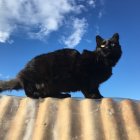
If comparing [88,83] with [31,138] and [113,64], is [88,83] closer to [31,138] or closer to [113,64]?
[113,64]

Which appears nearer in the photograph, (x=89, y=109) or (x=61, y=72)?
(x=89, y=109)

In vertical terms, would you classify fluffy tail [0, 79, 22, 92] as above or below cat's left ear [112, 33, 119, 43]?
below

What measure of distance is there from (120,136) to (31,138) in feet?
2.64

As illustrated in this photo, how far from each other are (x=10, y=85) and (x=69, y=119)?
7.87 feet

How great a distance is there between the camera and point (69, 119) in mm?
3158

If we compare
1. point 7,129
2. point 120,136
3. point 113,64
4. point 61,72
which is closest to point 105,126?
point 120,136

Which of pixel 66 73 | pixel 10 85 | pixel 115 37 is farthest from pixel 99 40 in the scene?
pixel 10 85

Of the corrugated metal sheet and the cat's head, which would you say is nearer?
the corrugated metal sheet

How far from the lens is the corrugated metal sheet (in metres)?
2.93

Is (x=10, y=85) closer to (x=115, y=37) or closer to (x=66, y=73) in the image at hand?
(x=66, y=73)

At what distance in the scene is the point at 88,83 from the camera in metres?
5.40

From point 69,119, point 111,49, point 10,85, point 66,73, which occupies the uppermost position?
point 111,49

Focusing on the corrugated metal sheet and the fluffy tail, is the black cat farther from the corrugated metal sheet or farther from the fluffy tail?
the corrugated metal sheet

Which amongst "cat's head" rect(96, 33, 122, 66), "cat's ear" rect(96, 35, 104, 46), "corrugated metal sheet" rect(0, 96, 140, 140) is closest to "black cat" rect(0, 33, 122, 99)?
"cat's head" rect(96, 33, 122, 66)
